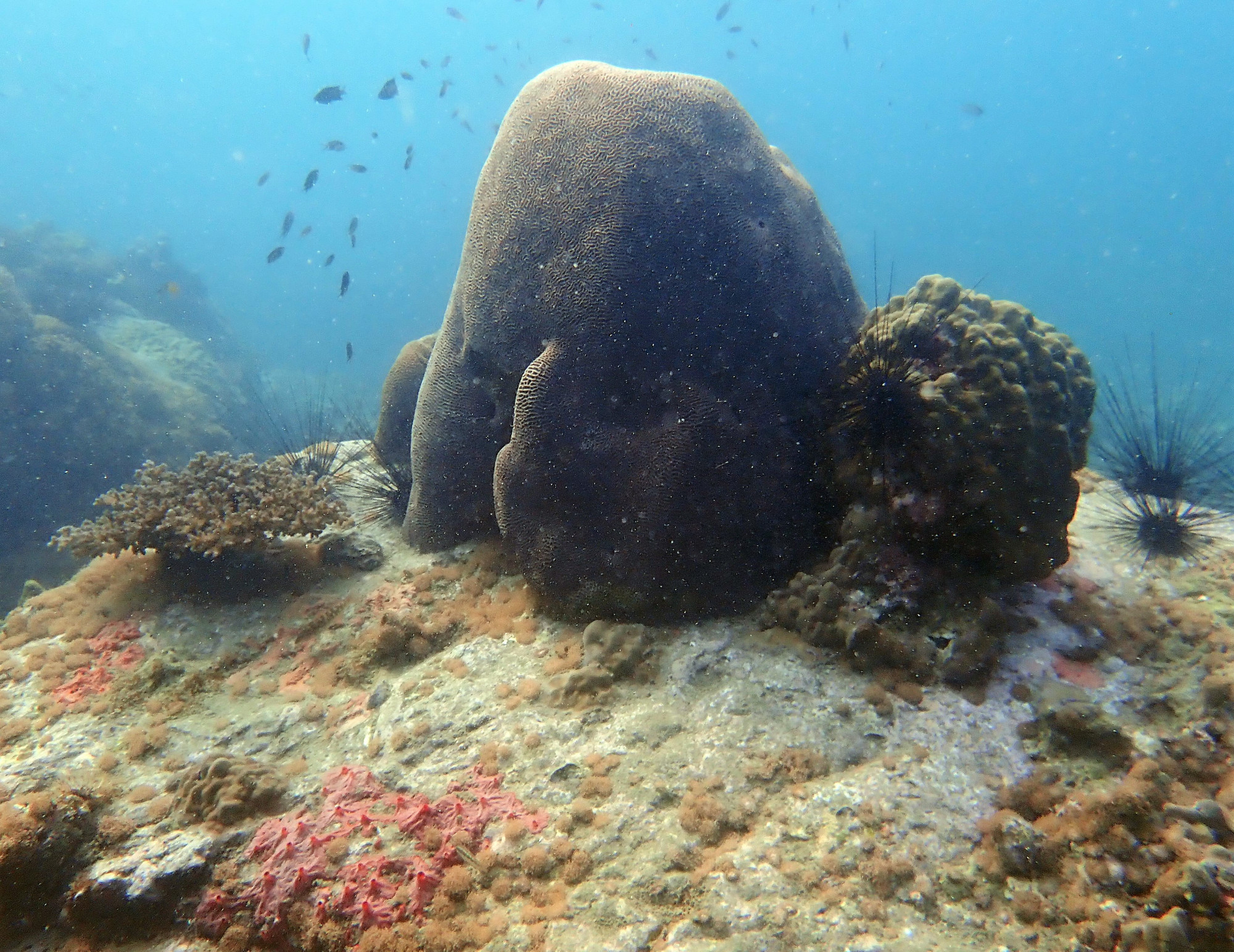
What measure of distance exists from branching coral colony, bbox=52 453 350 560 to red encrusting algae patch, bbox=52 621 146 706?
2.10 ft

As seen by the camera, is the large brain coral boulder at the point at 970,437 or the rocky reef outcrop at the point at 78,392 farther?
the rocky reef outcrop at the point at 78,392

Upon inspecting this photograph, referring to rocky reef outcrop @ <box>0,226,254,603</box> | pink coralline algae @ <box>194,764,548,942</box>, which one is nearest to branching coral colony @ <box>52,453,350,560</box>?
pink coralline algae @ <box>194,764,548,942</box>

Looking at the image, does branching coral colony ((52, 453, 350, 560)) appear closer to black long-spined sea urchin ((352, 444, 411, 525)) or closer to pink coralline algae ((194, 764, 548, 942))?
black long-spined sea urchin ((352, 444, 411, 525))

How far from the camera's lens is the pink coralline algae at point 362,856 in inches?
99.1

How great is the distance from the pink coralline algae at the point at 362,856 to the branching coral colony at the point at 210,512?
251 cm

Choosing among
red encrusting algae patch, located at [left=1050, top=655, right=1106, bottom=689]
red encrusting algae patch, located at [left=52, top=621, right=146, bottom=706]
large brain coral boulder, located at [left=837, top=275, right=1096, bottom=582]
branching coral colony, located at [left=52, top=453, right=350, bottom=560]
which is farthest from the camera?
branching coral colony, located at [left=52, top=453, right=350, bottom=560]

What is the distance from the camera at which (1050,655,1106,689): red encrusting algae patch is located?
3156mm

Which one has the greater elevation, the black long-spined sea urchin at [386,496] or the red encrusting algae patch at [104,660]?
the black long-spined sea urchin at [386,496]

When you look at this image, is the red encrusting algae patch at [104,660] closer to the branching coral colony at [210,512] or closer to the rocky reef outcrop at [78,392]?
the branching coral colony at [210,512]

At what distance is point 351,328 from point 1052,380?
8869 cm

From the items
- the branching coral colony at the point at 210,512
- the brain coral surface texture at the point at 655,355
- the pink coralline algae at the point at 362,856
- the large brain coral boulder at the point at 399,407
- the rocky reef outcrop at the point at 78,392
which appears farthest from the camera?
the rocky reef outcrop at the point at 78,392

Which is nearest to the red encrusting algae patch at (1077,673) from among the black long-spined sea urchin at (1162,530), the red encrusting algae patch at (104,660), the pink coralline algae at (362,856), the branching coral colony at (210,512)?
the black long-spined sea urchin at (1162,530)

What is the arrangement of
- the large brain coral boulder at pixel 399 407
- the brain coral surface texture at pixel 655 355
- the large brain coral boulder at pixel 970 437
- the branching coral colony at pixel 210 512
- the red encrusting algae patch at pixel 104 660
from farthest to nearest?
the large brain coral boulder at pixel 399 407 → the branching coral colony at pixel 210 512 → the brain coral surface texture at pixel 655 355 → the red encrusting algae patch at pixel 104 660 → the large brain coral boulder at pixel 970 437

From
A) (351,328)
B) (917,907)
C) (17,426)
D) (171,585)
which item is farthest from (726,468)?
(351,328)
